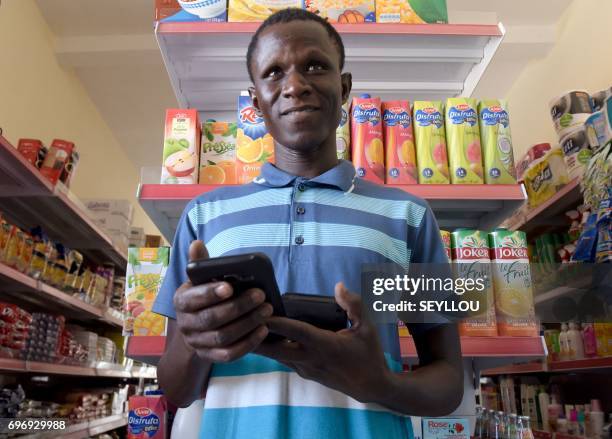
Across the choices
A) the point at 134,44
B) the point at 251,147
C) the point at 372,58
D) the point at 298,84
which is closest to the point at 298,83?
the point at 298,84

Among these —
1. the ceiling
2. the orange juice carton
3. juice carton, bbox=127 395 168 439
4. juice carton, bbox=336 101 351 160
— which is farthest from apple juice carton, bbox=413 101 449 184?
the ceiling

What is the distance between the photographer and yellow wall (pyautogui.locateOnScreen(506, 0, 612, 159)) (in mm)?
3502

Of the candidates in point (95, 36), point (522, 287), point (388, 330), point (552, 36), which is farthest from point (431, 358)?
point (95, 36)

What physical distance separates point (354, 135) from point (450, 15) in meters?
0.68

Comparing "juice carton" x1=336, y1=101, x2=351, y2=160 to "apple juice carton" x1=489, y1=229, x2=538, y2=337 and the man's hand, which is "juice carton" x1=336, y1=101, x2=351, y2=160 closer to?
"apple juice carton" x1=489, y1=229, x2=538, y2=337

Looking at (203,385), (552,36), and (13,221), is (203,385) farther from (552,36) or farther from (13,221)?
(552,36)

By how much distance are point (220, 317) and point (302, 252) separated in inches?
15.1

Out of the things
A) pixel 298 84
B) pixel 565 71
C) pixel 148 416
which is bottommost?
pixel 148 416

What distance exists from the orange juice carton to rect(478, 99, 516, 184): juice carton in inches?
14.0

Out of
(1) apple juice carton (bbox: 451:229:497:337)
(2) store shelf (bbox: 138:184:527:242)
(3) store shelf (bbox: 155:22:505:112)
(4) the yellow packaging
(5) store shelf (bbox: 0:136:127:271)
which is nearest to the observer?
(1) apple juice carton (bbox: 451:229:497:337)

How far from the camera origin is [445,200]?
180cm

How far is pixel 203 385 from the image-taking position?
2.95 feet

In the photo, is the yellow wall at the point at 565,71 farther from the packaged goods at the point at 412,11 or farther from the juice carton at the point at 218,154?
the juice carton at the point at 218,154

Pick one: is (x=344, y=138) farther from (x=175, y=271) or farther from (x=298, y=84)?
(x=175, y=271)
